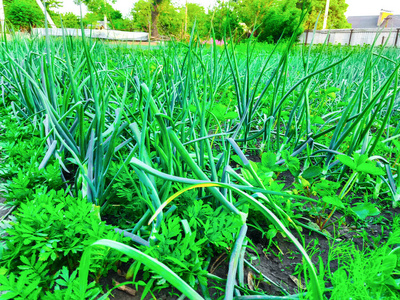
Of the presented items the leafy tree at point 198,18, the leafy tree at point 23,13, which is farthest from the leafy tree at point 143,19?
the leafy tree at point 23,13

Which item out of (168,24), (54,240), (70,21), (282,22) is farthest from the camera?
(282,22)

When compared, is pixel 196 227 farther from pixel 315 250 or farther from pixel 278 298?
pixel 315 250

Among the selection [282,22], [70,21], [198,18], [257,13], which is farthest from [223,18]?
[282,22]

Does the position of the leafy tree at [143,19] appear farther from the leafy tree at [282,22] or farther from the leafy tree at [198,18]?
the leafy tree at [282,22]

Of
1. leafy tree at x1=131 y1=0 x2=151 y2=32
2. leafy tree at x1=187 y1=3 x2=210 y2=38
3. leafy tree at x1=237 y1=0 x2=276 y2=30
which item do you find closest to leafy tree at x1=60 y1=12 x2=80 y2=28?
leafy tree at x1=131 y1=0 x2=151 y2=32

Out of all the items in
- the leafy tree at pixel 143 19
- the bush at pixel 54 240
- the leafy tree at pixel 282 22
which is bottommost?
the bush at pixel 54 240

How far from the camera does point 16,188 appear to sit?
0.90 metres

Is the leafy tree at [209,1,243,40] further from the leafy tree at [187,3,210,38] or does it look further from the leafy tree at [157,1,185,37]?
the leafy tree at [157,1,185,37]

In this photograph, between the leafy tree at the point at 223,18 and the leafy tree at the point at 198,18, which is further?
the leafy tree at the point at 198,18

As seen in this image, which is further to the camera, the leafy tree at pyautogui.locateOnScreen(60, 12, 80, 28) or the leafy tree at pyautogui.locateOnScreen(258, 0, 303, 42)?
the leafy tree at pyautogui.locateOnScreen(258, 0, 303, 42)

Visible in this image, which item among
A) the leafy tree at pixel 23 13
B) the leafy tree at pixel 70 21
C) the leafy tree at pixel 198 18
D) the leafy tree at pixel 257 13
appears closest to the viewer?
the leafy tree at pixel 257 13

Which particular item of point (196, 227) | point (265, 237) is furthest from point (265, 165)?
point (196, 227)

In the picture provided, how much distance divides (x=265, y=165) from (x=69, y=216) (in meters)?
0.66

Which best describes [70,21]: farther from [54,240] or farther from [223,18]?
[54,240]
